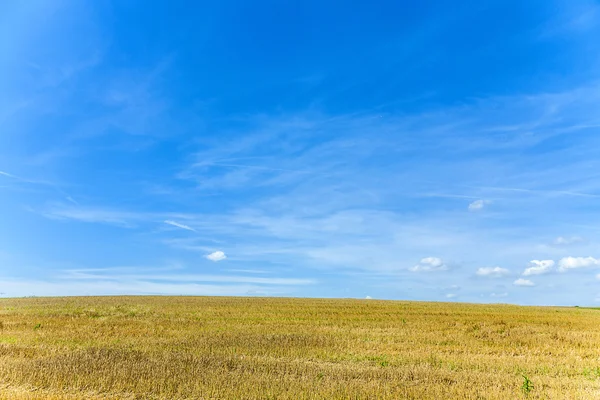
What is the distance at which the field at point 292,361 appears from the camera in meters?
11.5

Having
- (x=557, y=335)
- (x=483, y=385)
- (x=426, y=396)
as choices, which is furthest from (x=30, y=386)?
(x=557, y=335)

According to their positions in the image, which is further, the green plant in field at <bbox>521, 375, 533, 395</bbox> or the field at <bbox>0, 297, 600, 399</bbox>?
the green plant in field at <bbox>521, 375, 533, 395</bbox>

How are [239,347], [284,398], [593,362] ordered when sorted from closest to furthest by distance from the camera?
[284,398]
[593,362]
[239,347]

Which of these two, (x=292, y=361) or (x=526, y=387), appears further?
(x=292, y=361)

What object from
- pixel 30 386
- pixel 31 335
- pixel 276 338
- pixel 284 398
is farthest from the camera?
pixel 31 335

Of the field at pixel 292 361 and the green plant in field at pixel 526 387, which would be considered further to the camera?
the green plant in field at pixel 526 387

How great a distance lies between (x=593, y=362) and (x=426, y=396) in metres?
9.06

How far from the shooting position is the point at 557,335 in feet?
77.2

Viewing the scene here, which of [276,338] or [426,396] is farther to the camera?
[276,338]

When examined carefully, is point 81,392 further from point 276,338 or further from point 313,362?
point 276,338

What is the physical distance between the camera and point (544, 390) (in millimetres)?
12016

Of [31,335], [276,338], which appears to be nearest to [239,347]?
[276,338]

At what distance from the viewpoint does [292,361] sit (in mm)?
15258

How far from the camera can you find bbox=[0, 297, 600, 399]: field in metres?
11.5
